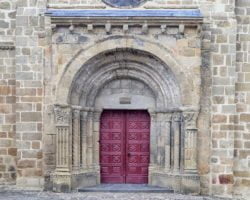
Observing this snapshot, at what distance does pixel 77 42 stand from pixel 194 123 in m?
3.35

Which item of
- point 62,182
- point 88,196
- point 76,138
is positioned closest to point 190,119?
point 76,138

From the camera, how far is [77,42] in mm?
10773

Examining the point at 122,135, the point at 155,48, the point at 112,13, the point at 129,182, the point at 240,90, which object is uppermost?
the point at 112,13

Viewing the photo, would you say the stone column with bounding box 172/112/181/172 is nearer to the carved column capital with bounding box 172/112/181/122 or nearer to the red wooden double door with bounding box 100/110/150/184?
the carved column capital with bounding box 172/112/181/122

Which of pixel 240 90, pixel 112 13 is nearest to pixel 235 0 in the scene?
pixel 240 90

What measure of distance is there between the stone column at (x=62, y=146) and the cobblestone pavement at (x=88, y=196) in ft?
1.12

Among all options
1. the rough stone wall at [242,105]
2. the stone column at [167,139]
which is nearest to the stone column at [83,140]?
the stone column at [167,139]

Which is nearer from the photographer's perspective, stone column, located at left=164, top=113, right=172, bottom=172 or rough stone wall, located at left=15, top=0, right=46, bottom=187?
rough stone wall, located at left=15, top=0, right=46, bottom=187

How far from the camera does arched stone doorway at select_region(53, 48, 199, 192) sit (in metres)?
10.8

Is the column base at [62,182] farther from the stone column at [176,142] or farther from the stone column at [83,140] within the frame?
the stone column at [176,142]

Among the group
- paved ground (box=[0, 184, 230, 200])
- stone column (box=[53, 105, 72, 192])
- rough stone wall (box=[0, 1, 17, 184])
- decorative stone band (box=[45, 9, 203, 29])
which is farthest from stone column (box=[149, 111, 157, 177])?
rough stone wall (box=[0, 1, 17, 184])

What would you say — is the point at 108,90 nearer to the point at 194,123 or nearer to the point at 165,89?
the point at 165,89

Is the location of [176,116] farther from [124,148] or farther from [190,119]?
[124,148]

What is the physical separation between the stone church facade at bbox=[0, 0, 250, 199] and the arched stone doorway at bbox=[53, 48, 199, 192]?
25mm
